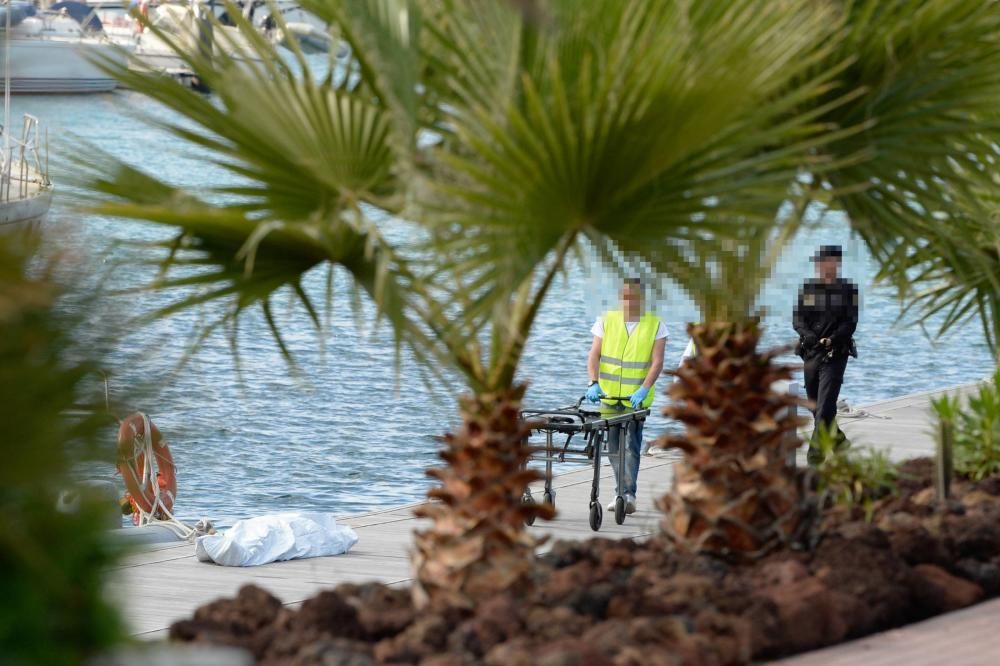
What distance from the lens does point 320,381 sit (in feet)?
82.8

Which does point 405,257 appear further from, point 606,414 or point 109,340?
point 606,414

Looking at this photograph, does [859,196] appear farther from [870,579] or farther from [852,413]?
[852,413]

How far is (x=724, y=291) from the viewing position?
5.18m

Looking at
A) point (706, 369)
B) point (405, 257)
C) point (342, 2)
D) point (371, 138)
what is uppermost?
point (342, 2)

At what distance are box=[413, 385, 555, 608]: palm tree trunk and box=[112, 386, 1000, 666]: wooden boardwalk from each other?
103 cm

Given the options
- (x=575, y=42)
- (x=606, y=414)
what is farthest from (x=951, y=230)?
(x=606, y=414)

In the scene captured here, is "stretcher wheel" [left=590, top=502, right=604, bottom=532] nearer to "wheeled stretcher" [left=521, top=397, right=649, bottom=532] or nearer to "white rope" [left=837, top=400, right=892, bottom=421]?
"wheeled stretcher" [left=521, top=397, right=649, bottom=532]

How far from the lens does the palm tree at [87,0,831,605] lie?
4645mm

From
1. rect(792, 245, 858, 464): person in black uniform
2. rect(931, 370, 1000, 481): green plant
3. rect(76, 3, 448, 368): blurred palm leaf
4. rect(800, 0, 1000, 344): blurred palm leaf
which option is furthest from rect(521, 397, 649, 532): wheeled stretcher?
rect(76, 3, 448, 368): blurred palm leaf

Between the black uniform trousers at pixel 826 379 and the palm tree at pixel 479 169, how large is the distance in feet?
22.4

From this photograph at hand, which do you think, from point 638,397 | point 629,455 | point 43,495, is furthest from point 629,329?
point 43,495

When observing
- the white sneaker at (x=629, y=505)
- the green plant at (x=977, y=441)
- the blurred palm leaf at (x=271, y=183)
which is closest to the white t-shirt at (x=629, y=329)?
the white sneaker at (x=629, y=505)

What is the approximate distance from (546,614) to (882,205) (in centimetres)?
234

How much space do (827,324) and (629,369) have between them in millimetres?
1973
